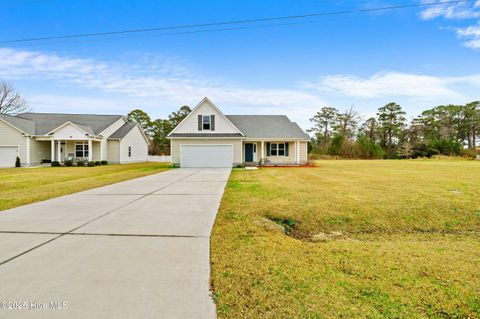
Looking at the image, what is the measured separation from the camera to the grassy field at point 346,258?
2236 millimetres

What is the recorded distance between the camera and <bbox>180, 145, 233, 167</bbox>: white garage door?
19766mm

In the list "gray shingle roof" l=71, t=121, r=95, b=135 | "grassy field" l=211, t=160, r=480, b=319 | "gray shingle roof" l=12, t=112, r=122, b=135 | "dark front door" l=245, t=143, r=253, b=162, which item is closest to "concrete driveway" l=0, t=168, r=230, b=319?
"grassy field" l=211, t=160, r=480, b=319

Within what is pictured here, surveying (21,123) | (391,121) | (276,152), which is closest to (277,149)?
(276,152)

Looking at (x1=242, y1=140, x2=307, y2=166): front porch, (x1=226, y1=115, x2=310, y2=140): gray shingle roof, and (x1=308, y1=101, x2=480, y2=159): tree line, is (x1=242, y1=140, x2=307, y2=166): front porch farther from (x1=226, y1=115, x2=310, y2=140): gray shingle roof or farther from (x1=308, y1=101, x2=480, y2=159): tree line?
(x1=308, y1=101, x2=480, y2=159): tree line

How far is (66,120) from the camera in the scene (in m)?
25.8

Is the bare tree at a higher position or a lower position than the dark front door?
higher

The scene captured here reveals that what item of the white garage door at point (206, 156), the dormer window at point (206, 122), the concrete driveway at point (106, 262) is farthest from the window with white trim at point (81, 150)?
the concrete driveway at point (106, 262)

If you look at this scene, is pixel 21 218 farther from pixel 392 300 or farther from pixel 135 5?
pixel 135 5

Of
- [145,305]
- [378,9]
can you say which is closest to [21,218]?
[145,305]

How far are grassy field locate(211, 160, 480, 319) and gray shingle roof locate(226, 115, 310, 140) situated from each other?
14959 millimetres

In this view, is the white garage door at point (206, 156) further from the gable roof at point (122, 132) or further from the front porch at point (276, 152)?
the gable roof at point (122, 132)

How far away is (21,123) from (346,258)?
30.3 meters

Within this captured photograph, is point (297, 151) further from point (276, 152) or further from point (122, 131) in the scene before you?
point (122, 131)

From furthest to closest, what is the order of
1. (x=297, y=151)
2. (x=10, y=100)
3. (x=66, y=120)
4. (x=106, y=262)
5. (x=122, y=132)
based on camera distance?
(x=10, y=100) < (x=122, y=132) < (x=66, y=120) < (x=297, y=151) < (x=106, y=262)
